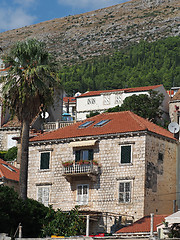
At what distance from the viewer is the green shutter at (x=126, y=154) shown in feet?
168

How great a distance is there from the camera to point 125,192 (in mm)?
50500

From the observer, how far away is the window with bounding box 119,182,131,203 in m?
50.2

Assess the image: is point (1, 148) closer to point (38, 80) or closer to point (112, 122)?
point (112, 122)

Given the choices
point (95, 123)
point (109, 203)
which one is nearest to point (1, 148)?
point (95, 123)

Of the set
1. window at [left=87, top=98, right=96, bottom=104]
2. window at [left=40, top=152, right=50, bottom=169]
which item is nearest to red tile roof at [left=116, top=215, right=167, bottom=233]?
window at [left=40, top=152, right=50, bottom=169]

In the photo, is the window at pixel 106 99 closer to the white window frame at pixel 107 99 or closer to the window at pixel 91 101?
the white window frame at pixel 107 99

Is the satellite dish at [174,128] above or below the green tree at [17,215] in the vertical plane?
above

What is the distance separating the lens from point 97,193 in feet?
170

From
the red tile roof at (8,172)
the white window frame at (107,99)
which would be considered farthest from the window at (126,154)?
the white window frame at (107,99)

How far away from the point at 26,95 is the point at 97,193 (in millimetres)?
10620

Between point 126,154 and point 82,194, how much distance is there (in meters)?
5.09

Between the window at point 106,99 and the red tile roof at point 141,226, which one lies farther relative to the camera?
the window at point 106,99

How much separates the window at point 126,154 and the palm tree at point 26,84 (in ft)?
25.3

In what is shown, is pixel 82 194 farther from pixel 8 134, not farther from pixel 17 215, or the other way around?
pixel 8 134
